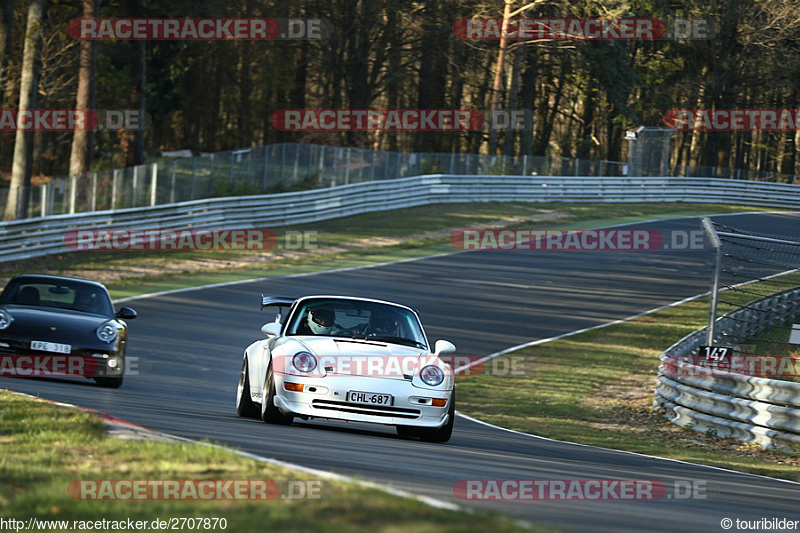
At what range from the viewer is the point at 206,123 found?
216ft

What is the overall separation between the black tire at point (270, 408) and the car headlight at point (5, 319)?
194 inches

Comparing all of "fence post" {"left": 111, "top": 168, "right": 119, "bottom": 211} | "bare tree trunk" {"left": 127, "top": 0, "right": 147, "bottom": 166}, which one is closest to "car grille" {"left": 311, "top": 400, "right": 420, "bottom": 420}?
"fence post" {"left": 111, "top": 168, "right": 119, "bottom": 211}

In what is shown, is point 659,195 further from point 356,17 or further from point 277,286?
point 277,286

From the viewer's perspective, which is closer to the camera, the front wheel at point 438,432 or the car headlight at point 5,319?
the front wheel at point 438,432

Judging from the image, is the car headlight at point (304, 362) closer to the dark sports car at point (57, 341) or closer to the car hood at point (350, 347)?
the car hood at point (350, 347)

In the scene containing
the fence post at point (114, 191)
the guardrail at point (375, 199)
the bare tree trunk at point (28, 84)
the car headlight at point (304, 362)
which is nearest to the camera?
the car headlight at point (304, 362)

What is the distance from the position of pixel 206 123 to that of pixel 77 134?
3101cm

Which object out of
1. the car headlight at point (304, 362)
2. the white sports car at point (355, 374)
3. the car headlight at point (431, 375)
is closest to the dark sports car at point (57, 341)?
the white sports car at point (355, 374)

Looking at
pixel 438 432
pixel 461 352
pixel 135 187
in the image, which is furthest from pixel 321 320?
pixel 135 187

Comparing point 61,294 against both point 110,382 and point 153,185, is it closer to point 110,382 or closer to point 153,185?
point 110,382

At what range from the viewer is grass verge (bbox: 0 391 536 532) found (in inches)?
207

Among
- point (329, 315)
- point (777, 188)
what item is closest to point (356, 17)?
point (777, 188)

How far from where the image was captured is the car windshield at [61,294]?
15.2 m

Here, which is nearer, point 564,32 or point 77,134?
point 77,134
